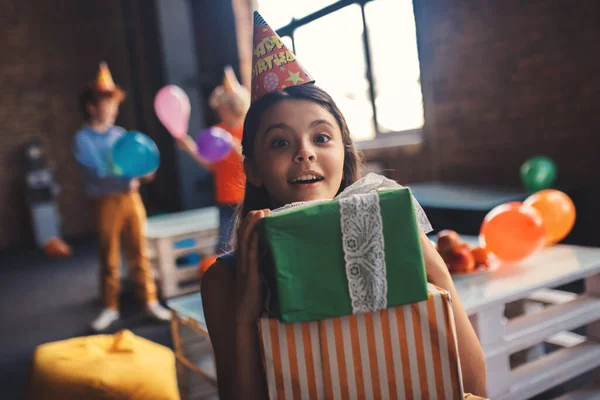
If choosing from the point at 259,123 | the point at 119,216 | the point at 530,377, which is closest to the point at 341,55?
the point at 119,216

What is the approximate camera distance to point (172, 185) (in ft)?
20.4

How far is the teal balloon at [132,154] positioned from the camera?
8.55 feet

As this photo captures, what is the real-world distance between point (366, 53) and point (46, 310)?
318 cm

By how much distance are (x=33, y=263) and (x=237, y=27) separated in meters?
3.27

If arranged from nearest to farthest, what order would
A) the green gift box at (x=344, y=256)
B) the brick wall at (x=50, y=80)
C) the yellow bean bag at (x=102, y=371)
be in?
1. the green gift box at (x=344, y=256)
2. the yellow bean bag at (x=102, y=371)
3. the brick wall at (x=50, y=80)

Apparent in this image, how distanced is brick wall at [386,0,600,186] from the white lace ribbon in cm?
267

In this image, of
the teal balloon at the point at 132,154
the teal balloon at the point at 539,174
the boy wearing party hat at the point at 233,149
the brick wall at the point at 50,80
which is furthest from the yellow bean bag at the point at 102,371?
the brick wall at the point at 50,80

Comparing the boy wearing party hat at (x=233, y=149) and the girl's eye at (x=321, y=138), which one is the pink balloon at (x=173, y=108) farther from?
the girl's eye at (x=321, y=138)

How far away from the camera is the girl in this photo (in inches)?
30.7

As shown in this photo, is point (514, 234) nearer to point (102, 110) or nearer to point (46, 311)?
point (102, 110)

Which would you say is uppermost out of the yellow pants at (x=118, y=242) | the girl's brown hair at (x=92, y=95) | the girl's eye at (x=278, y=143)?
the girl's brown hair at (x=92, y=95)

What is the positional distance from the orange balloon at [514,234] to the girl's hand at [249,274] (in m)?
1.04

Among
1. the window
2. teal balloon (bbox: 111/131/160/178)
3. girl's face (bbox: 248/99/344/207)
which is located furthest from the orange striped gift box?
the window

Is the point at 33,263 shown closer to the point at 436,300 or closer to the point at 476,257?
the point at 476,257
